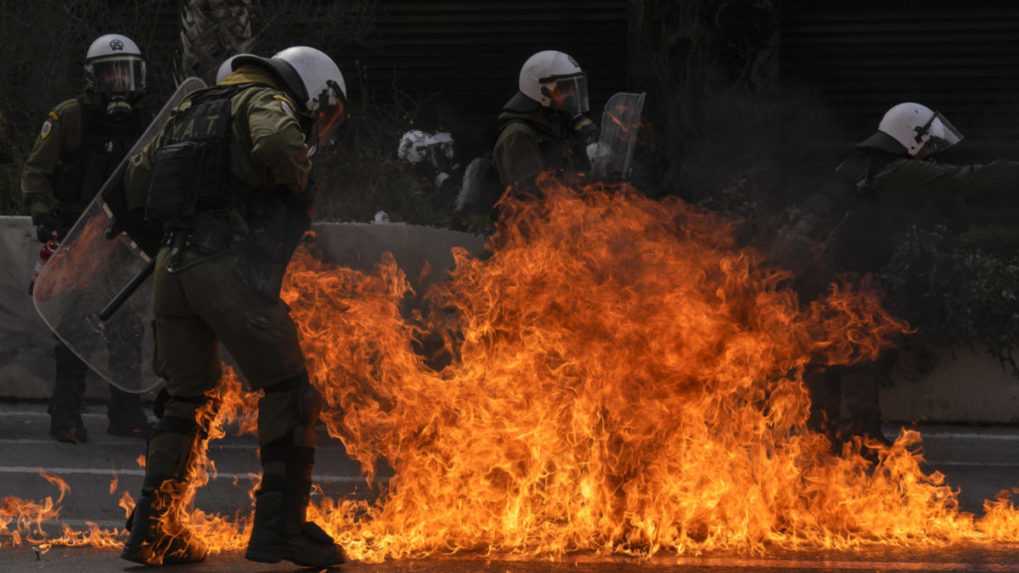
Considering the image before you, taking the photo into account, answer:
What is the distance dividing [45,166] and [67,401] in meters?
1.25

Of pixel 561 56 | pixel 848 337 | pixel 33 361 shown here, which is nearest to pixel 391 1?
pixel 33 361

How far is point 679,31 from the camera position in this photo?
42.2ft

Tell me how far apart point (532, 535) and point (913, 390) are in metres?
4.34

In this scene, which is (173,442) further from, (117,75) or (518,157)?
(117,75)

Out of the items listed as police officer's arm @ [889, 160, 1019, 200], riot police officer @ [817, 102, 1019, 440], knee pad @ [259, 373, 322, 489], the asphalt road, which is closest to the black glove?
the asphalt road

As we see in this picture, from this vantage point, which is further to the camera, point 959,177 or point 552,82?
point 959,177

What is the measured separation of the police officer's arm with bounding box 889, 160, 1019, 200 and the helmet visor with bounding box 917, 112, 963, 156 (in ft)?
0.25

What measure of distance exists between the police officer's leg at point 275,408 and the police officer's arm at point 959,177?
12.8 ft

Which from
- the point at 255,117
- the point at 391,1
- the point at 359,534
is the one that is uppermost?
the point at 391,1

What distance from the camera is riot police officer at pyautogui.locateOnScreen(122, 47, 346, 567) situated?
5758 mm

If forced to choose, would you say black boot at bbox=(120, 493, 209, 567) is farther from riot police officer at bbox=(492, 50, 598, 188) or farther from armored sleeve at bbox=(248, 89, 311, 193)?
riot police officer at bbox=(492, 50, 598, 188)

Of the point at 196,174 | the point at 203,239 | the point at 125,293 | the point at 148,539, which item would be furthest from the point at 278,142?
the point at 148,539

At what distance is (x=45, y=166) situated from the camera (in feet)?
29.8

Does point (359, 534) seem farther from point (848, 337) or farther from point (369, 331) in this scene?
point (848, 337)
